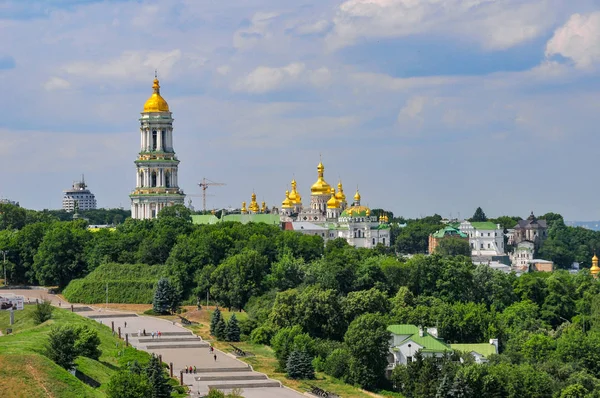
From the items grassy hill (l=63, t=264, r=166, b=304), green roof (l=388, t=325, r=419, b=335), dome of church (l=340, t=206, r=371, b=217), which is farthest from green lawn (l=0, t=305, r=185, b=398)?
dome of church (l=340, t=206, r=371, b=217)

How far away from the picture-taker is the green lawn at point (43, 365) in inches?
1850

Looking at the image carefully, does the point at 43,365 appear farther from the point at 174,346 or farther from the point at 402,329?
the point at 402,329

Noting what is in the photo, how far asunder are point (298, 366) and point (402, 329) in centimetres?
759

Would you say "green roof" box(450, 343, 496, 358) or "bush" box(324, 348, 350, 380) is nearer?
"bush" box(324, 348, 350, 380)

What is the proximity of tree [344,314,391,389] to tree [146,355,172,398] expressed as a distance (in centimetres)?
1185

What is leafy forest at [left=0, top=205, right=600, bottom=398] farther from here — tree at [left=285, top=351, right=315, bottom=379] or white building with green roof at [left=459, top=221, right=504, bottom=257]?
white building with green roof at [left=459, top=221, right=504, bottom=257]

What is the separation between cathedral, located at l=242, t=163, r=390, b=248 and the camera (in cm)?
13888

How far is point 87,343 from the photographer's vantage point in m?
55.9

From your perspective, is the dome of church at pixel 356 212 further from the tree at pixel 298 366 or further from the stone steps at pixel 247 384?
the stone steps at pixel 247 384

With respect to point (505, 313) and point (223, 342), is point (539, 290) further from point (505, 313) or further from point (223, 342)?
point (223, 342)

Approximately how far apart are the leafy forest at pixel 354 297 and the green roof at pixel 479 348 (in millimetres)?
861

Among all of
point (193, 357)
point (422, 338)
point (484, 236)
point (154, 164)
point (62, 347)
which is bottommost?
point (193, 357)

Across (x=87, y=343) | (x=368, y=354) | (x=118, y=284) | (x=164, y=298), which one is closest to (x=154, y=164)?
(x=118, y=284)

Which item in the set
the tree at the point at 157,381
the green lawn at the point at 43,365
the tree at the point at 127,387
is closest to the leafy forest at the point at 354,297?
the green lawn at the point at 43,365
